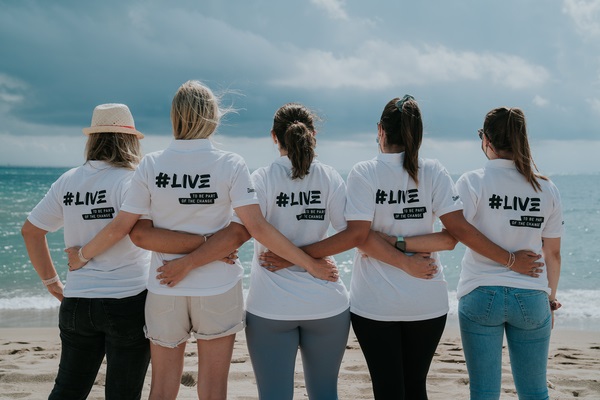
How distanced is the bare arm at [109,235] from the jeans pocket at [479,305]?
69.6 inches

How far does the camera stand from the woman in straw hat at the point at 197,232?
2732 millimetres

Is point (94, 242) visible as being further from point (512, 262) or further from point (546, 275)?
point (546, 275)

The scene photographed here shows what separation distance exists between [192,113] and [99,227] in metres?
0.81

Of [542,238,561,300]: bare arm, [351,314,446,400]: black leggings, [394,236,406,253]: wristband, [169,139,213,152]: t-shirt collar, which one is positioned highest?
[169,139,213,152]: t-shirt collar

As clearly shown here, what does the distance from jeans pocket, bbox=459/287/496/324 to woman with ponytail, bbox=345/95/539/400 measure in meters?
0.13

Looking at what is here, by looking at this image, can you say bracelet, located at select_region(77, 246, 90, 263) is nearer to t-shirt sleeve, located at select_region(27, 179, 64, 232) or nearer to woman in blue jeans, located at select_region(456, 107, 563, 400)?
t-shirt sleeve, located at select_region(27, 179, 64, 232)

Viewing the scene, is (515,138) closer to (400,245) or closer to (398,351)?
A: (400,245)

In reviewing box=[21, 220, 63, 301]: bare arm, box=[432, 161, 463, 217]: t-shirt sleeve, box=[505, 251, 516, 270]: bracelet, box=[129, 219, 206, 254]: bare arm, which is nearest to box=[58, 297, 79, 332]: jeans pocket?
box=[21, 220, 63, 301]: bare arm

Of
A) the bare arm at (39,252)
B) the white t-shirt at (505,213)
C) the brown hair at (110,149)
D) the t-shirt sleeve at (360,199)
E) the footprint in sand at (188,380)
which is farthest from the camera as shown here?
the footprint in sand at (188,380)

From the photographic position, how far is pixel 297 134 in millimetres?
2861

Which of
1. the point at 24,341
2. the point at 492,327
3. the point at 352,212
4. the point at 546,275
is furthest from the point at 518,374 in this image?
the point at 24,341

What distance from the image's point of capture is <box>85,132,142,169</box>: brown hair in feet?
9.99

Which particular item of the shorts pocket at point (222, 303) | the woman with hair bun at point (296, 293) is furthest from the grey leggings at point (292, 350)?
the shorts pocket at point (222, 303)

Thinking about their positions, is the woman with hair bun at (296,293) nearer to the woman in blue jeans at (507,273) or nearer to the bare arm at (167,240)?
the bare arm at (167,240)
